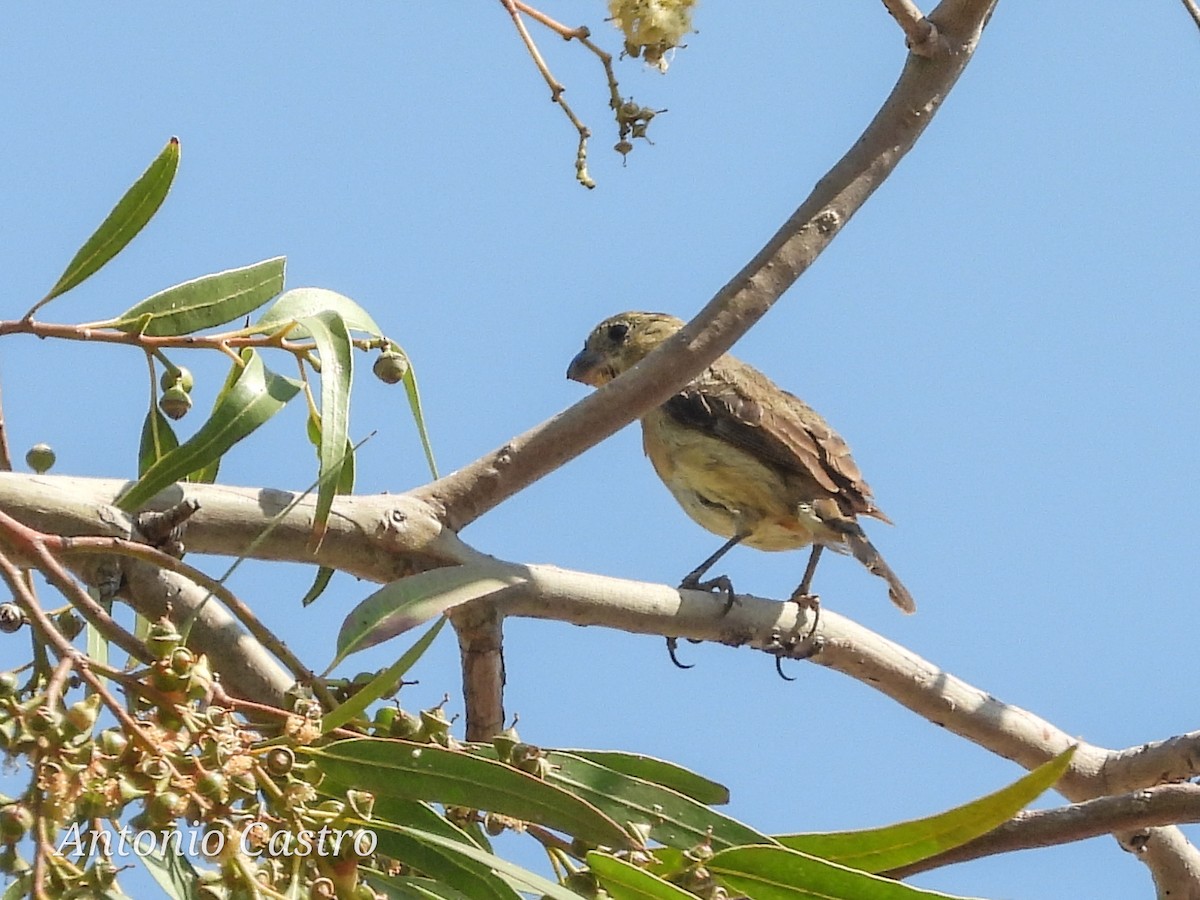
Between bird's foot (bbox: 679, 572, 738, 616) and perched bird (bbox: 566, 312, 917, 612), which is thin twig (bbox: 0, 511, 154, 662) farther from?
perched bird (bbox: 566, 312, 917, 612)

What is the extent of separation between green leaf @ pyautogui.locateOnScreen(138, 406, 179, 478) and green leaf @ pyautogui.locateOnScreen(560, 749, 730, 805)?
1.08 m

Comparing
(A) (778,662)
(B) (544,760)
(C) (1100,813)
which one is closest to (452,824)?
(B) (544,760)

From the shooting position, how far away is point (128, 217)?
2797 mm

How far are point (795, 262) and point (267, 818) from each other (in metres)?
1.62

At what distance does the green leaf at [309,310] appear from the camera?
270 centimetres

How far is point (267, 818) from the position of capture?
1.77 meters

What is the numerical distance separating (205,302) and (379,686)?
1.00m

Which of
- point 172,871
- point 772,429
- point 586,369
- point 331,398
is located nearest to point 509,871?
point 172,871

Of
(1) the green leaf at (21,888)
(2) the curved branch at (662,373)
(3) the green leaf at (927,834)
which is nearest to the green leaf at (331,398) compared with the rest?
(2) the curved branch at (662,373)

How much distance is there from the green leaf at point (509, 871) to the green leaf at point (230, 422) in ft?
2.59

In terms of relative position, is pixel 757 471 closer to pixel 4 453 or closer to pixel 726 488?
pixel 726 488

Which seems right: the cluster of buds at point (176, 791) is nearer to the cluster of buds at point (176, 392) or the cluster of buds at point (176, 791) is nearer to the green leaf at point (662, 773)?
the green leaf at point (662, 773)

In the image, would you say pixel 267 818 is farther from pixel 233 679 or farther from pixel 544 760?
pixel 233 679

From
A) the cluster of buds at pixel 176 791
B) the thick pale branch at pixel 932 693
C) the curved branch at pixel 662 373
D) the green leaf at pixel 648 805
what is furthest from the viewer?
the thick pale branch at pixel 932 693
